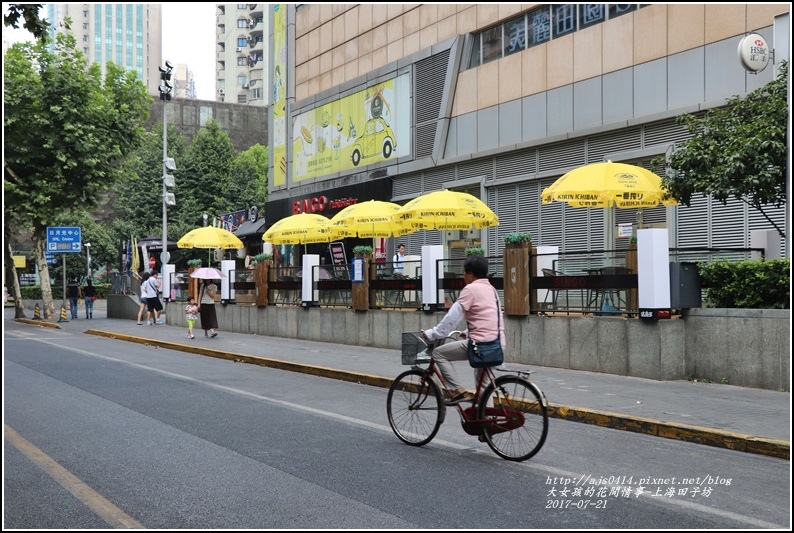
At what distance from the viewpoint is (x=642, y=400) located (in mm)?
10758

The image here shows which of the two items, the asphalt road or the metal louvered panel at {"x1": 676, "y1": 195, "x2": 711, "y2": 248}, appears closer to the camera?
the asphalt road

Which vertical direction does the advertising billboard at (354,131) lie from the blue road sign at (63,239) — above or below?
above

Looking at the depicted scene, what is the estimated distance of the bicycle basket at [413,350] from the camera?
8164 mm

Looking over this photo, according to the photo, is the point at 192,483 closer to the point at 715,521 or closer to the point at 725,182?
the point at 715,521

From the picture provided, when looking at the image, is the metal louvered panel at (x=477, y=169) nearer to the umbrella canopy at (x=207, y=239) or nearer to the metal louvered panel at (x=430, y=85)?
the metal louvered panel at (x=430, y=85)

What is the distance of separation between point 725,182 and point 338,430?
25.6ft

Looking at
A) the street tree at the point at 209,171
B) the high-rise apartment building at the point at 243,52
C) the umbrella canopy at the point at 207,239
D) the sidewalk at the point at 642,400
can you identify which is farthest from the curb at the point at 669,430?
the high-rise apartment building at the point at 243,52

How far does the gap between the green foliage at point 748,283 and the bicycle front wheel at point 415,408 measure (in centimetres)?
610

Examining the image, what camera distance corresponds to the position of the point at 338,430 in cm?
895

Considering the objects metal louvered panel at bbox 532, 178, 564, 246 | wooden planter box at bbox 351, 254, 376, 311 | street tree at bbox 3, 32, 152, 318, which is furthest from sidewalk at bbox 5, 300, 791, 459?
street tree at bbox 3, 32, 152, 318

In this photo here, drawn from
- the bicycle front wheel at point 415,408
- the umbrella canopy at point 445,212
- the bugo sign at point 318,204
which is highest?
the bugo sign at point 318,204

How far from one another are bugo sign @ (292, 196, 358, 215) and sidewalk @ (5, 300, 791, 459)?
45.0 feet

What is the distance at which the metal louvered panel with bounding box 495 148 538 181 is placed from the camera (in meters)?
23.7

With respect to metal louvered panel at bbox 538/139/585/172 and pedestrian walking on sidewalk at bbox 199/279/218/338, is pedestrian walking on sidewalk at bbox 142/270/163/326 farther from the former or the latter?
metal louvered panel at bbox 538/139/585/172
